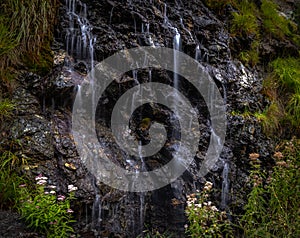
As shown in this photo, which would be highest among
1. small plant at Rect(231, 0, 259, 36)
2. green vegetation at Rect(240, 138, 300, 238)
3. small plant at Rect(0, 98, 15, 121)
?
small plant at Rect(231, 0, 259, 36)

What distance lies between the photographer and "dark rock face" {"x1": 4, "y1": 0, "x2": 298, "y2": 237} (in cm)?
373

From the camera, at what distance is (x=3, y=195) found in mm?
3309

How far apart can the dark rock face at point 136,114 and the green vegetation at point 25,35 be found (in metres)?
0.19

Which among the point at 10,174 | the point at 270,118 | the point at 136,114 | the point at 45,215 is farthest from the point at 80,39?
the point at 270,118

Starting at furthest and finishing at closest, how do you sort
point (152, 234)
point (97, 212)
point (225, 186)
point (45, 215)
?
point (225, 186), point (152, 234), point (97, 212), point (45, 215)

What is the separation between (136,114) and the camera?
15.4 ft

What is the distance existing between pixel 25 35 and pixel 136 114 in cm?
182

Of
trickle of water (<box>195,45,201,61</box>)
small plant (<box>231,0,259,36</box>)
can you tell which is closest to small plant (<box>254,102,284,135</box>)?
trickle of water (<box>195,45,201,61</box>)

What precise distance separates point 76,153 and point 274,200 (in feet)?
7.15

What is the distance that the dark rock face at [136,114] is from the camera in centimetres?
373

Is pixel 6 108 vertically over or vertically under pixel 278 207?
over

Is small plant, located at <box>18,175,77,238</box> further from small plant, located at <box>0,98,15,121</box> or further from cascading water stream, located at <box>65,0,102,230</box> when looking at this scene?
cascading water stream, located at <box>65,0,102,230</box>

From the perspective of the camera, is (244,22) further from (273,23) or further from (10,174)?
(10,174)

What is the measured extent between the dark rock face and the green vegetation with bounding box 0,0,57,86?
0.19m
